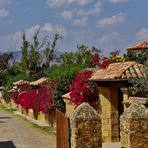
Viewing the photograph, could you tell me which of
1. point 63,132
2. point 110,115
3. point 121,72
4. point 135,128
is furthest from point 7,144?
point 135,128

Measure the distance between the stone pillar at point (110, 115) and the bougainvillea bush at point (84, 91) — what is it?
62.8 inches

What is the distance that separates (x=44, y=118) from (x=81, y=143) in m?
20.2

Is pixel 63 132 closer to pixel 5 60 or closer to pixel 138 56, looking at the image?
pixel 138 56

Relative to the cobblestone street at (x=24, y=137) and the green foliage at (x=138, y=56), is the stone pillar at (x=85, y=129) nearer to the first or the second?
the green foliage at (x=138, y=56)

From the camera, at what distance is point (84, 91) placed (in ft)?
A: 69.3

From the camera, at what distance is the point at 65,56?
5572 centimetres

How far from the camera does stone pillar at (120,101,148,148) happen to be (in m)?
9.91

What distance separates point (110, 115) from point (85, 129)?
24.8 ft

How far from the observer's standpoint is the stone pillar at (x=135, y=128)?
390 inches

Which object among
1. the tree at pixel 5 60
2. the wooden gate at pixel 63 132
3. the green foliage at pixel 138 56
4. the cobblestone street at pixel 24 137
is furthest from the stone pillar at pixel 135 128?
the tree at pixel 5 60

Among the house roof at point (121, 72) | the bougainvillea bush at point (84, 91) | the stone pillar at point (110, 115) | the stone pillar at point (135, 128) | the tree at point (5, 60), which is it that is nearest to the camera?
the stone pillar at point (135, 128)

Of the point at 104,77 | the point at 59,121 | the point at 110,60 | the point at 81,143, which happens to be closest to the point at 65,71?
the point at 110,60

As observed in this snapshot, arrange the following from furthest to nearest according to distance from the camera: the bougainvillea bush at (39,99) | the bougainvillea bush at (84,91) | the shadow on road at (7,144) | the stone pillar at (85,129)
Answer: the bougainvillea bush at (39,99) → the bougainvillea bush at (84,91) → the shadow on road at (7,144) → the stone pillar at (85,129)

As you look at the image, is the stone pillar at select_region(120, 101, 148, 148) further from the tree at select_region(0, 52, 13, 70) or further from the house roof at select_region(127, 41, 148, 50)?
the tree at select_region(0, 52, 13, 70)
